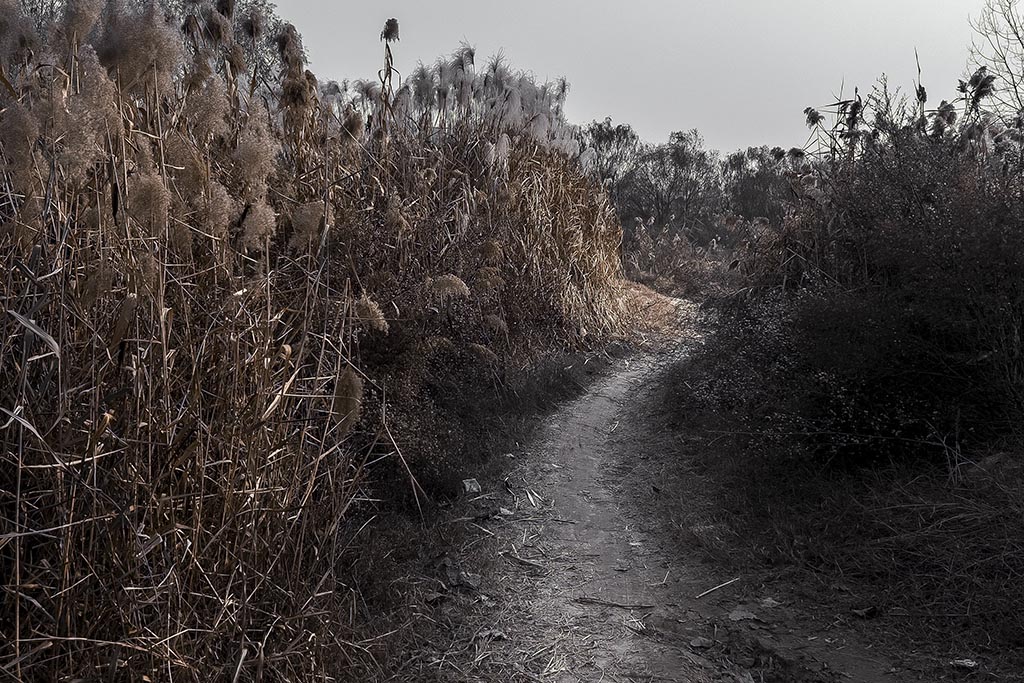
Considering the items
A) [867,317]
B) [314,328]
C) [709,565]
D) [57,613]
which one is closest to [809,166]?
[867,317]

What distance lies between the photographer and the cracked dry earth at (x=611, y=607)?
9.65ft

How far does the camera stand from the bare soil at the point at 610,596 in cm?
296

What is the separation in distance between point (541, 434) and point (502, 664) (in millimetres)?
2584

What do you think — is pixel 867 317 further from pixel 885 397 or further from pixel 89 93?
pixel 89 93

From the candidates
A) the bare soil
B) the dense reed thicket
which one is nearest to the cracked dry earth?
the bare soil

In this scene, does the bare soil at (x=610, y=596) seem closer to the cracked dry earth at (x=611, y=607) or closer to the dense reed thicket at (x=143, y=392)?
the cracked dry earth at (x=611, y=607)

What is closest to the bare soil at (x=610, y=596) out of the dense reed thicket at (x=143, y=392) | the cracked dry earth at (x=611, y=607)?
the cracked dry earth at (x=611, y=607)

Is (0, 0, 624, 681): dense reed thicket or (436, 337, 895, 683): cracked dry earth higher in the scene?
(0, 0, 624, 681): dense reed thicket

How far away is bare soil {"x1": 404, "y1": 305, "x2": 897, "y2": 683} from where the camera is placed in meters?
2.96

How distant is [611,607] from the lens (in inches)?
135

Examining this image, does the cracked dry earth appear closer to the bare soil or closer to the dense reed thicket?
the bare soil

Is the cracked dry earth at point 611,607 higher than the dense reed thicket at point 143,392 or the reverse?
the reverse

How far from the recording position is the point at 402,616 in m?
3.11

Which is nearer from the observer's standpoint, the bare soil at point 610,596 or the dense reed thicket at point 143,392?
the dense reed thicket at point 143,392
